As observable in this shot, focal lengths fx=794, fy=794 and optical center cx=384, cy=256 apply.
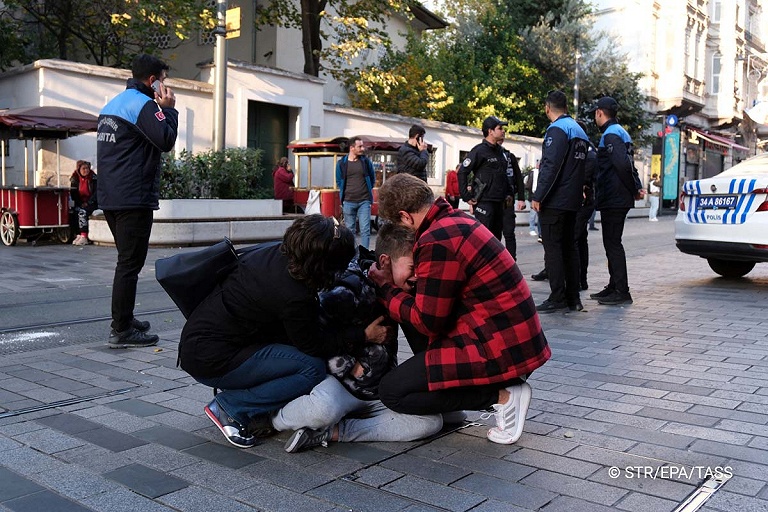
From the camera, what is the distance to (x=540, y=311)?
728 cm

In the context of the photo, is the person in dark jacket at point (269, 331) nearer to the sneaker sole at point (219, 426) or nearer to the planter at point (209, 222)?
the sneaker sole at point (219, 426)

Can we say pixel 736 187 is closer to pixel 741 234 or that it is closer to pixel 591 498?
pixel 741 234

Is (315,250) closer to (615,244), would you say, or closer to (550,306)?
(550,306)

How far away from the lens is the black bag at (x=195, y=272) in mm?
3588

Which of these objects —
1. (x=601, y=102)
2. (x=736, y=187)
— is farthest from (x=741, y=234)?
(x=601, y=102)

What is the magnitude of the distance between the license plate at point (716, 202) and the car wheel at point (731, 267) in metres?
1.23

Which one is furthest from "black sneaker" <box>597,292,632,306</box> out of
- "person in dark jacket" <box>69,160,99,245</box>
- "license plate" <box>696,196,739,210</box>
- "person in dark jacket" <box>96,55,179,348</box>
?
"person in dark jacket" <box>69,160,99,245</box>

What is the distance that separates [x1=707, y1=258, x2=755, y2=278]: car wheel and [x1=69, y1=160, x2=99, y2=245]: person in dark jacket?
410 inches

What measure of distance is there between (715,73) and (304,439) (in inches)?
1808

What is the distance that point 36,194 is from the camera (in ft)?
45.5

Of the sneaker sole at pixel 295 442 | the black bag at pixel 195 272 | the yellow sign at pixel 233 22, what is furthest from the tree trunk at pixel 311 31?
the sneaker sole at pixel 295 442

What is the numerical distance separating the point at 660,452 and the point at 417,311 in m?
1.25

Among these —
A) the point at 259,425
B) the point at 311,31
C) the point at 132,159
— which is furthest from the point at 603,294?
the point at 311,31

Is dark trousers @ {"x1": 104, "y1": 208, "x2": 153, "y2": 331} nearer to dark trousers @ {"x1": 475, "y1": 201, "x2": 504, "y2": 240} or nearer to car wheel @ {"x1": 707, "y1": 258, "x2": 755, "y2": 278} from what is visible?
dark trousers @ {"x1": 475, "y1": 201, "x2": 504, "y2": 240}
